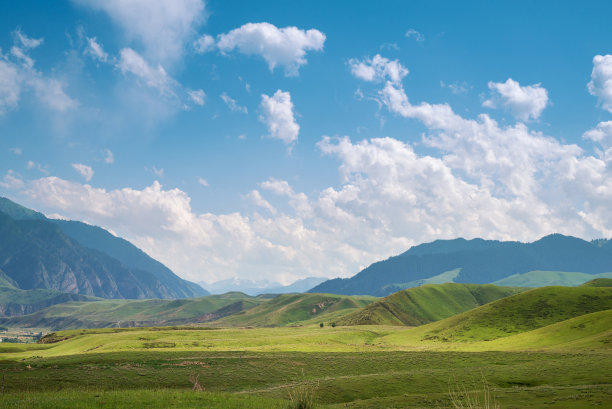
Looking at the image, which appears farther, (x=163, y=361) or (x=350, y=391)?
(x=163, y=361)

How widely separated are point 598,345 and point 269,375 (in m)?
60.0

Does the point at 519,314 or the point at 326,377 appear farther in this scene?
the point at 519,314

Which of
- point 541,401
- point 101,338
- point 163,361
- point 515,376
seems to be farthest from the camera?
point 101,338

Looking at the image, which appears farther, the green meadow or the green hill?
the green hill

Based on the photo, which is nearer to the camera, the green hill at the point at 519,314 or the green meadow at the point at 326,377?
the green meadow at the point at 326,377

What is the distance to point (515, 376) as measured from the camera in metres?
54.6

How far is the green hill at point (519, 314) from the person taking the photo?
12875 centimetres

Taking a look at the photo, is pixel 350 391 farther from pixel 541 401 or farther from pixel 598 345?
pixel 598 345

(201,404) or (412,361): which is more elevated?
(201,404)

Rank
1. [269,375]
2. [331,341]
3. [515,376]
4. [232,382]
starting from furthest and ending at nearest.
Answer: [331,341] → [269,375] → [232,382] → [515,376]

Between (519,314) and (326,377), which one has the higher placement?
(326,377)

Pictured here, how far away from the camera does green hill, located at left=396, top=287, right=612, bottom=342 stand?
128750 mm

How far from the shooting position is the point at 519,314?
14012 centimetres

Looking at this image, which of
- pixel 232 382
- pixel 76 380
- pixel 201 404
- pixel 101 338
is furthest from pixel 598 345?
pixel 101 338
